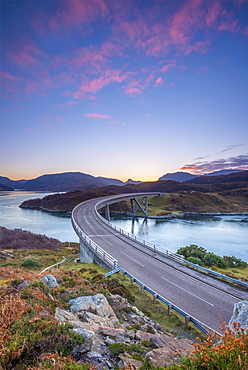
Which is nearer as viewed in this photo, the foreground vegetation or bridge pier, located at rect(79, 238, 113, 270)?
the foreground vegetation

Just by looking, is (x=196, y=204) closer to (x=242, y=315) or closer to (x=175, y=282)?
(x=175, y=282)

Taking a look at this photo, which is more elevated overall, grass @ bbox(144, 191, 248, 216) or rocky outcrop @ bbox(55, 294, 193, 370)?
rocky outcrop @ bbox(55, 294, 193, 370)

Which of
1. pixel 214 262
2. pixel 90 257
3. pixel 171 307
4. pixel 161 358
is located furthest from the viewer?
pixel 90 257

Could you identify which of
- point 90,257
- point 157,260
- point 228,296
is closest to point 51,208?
point 90,257

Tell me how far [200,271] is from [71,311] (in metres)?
14.6

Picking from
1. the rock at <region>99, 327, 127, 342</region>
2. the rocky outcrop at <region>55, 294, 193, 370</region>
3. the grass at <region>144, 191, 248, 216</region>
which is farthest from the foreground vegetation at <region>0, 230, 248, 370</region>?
the grass at <region>144, 191, 248, 216</region>

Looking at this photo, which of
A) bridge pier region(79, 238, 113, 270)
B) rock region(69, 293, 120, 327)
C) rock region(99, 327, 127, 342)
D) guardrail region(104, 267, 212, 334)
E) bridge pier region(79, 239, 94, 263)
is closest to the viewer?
rock region(99, 327, 127, 342)

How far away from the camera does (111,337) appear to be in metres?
6.38

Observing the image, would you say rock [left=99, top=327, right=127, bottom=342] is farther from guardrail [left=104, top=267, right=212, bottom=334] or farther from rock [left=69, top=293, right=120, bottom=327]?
guardrail [left=104, top=267, right=212, bottom=334]

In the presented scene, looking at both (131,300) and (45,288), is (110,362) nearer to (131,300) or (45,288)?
(45,288)

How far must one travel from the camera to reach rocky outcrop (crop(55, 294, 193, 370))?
4973mm

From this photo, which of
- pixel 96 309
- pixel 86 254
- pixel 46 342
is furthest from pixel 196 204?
pixel 46 342

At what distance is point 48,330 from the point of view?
5.18 metres

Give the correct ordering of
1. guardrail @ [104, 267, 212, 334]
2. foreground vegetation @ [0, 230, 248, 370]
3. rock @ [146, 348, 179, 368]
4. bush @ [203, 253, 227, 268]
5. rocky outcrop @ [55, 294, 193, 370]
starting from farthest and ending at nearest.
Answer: bush @ [203, 253, 227, 268]
guardrail @ [104, 267, 212, 334]
rocky outcrop @ [55, 294, 193, 370]
rock @ [146, 348, 179, 368]
foreground vegetation @ [0, 230, 248, 370]
